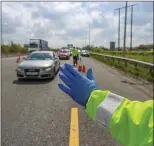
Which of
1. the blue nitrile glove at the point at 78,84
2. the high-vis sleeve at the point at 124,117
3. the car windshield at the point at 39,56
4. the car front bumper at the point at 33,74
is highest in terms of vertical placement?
the blue nitrile glove at the point at 78,84

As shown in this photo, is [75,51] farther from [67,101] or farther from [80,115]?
Answer: [80,115]

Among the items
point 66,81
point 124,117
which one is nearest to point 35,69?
point 66,81

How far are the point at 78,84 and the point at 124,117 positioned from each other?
526 millimetres

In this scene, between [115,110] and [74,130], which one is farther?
[74,130]

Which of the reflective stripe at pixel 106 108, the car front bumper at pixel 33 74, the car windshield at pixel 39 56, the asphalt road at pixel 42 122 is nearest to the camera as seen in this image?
the reflective stripe at pixel 106 108

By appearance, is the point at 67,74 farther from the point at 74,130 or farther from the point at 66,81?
the point at 74,130

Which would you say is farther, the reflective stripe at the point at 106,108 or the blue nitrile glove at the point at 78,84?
the blue nitrile glove at the point at 78,84

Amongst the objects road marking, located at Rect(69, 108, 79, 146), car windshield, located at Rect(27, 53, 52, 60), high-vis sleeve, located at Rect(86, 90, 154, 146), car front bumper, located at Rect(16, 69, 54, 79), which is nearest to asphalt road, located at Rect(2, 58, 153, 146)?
road marking, located at Rect(69, 108, 79, 146)

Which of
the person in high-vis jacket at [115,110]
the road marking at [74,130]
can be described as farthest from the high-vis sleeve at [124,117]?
the road marking at [74,130]

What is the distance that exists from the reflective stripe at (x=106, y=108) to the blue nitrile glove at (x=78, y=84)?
0.19 meters

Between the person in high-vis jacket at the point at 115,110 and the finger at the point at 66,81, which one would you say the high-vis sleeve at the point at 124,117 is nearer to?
the person in high-vis jacket at the point at 115,110

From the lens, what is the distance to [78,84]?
7.18 feet

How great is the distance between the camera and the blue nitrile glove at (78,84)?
2.18 m

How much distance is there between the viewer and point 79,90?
219 cm
